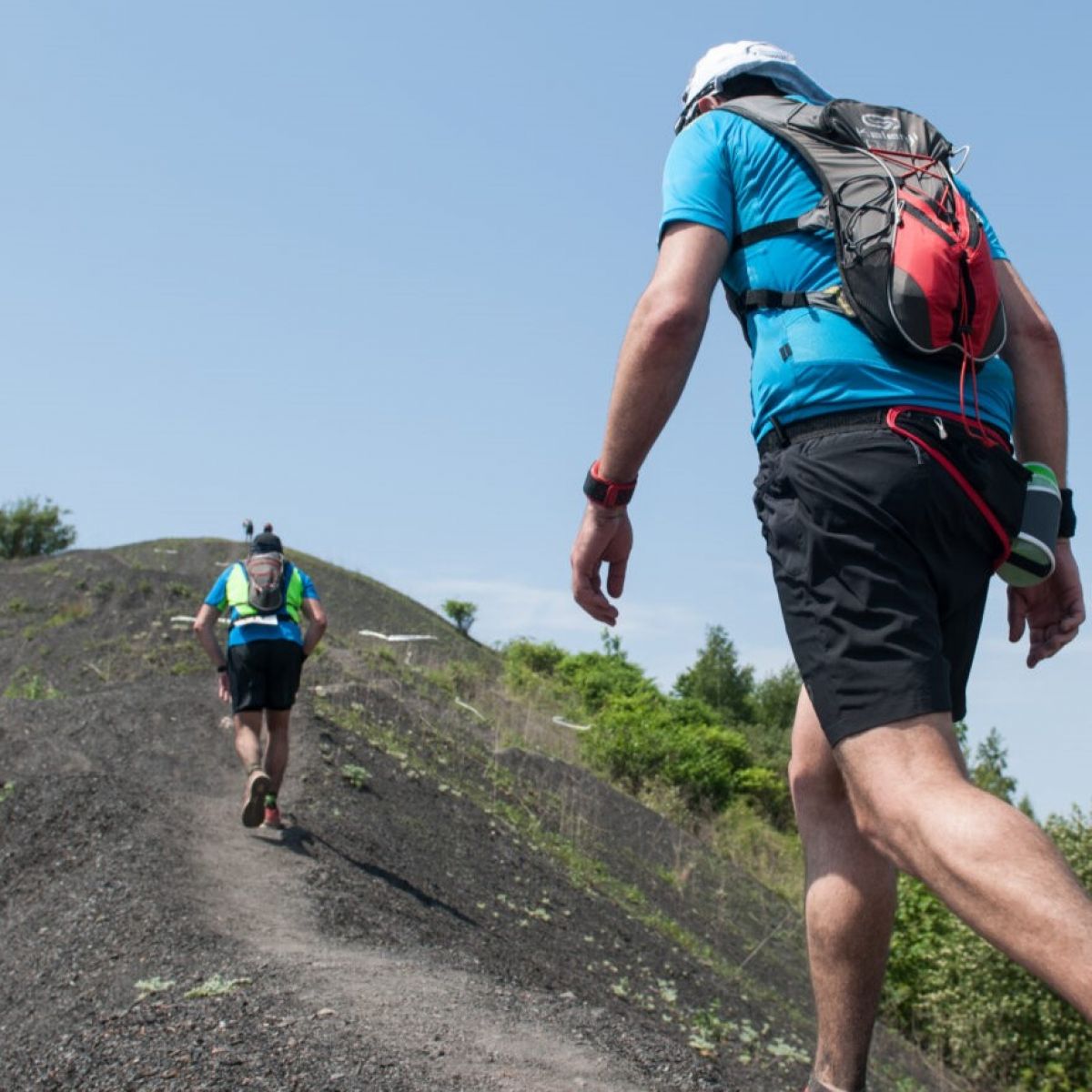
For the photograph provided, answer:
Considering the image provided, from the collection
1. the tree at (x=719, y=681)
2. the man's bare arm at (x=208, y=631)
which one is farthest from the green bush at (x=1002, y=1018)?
the tree at (x=719, y=681)

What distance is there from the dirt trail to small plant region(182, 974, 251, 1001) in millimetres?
228

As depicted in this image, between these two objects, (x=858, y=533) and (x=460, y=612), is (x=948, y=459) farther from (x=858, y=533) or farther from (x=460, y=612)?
(x=460, y=612)

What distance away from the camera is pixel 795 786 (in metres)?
2.96

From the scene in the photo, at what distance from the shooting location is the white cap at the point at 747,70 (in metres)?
3.18

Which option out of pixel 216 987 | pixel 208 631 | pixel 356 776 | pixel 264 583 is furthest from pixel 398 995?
pixel 356 776

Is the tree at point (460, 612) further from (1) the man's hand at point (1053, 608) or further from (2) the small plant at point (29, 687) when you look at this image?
(1) the man's hand at point (1053, 608)

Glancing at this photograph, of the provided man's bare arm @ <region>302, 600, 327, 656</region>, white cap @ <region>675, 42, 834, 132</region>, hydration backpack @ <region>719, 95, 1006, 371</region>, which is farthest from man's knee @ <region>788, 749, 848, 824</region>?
man's bare arm @ <region>302, 600, 327, 656</region>

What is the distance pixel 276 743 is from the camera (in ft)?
31.2

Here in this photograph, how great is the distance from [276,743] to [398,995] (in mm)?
4227

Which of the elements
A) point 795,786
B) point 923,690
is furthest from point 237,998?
point 923,690

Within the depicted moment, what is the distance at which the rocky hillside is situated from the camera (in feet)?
15.6

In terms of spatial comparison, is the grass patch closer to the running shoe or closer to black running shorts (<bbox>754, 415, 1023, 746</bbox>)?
the running shoe

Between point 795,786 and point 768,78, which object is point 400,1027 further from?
point 768,78

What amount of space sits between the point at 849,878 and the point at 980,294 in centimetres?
117
